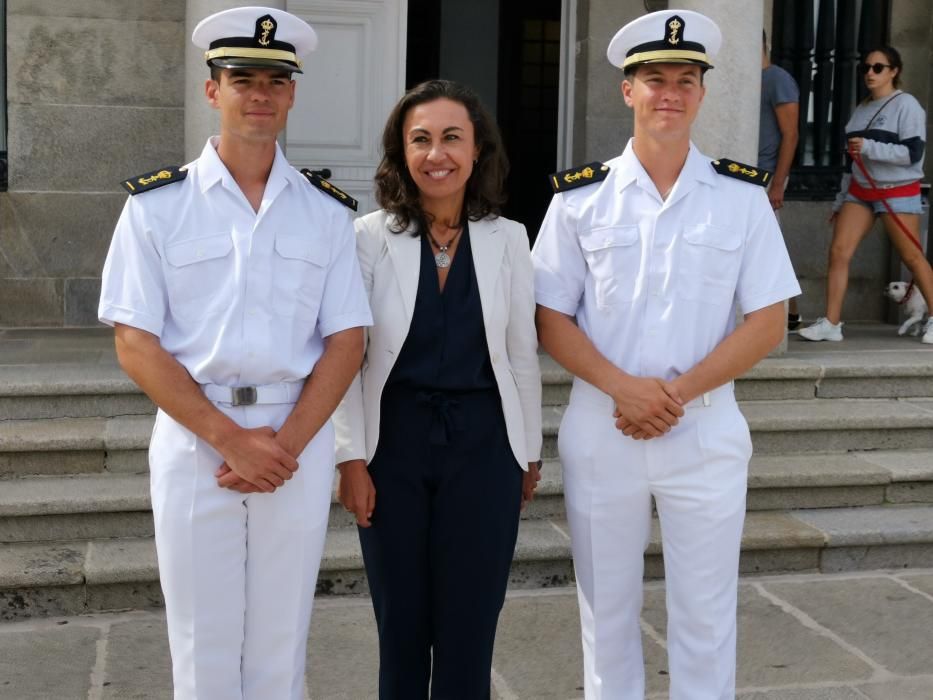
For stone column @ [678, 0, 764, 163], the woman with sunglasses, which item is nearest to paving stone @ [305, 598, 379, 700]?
stone column @ [678, 0, 764, 163]

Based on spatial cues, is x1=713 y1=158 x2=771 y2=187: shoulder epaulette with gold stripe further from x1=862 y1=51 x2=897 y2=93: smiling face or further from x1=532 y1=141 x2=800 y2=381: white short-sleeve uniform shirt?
x1=862 y1=51 x2=897 y2=93: smiling face

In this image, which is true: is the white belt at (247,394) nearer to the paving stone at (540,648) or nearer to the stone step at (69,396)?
the paving stone at (540,648)

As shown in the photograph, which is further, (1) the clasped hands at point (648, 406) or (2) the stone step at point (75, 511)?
(2) the stone step at point (75, 511)

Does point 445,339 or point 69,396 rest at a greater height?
point 445,339

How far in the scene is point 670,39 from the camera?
10.2ft

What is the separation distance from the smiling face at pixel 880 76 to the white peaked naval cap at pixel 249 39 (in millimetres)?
5239

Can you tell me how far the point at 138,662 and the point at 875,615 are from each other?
2.64 meters

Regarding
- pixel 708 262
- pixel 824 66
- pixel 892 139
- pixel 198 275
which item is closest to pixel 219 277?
pixel 198 275

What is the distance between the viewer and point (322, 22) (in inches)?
306

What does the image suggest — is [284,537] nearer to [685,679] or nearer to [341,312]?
[341,312]

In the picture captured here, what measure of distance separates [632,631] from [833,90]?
6.20 metres

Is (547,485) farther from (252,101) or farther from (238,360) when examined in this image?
(252,101)

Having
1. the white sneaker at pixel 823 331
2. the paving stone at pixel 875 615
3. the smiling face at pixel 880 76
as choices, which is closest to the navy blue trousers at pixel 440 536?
the paving stone at pixel 875 615

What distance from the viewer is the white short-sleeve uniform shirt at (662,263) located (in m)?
3.15
